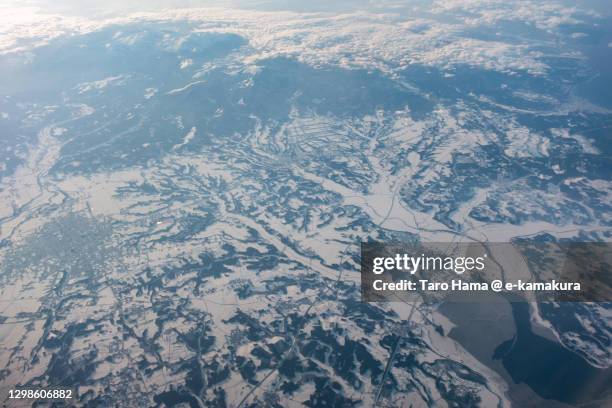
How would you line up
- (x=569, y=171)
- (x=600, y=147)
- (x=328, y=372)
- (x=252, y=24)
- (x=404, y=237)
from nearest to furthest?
(x=328, y=372)
(x=404, y=237)
(x=569, y=171)
(x=600, y=147)
(x=252, y=24)

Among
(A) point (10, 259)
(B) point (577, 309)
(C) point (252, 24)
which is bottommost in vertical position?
(B) point (577, 309)

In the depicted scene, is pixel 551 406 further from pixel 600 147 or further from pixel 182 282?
pixel 600 147

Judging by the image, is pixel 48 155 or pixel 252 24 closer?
Answer: pixel 48 155

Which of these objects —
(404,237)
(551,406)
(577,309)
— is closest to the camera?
(551,406)

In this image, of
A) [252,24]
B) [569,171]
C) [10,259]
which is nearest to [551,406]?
[569,171]

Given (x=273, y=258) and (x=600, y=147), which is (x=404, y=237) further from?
(x=600, y=147)

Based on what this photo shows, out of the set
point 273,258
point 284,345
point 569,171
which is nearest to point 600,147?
point 569,171

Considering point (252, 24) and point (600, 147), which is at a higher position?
point (252, 24)

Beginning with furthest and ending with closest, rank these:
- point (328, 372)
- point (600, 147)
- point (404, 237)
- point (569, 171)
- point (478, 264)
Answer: point (600, 147) < point (569, 171) < point (404, 237) < point (478, 264) < point (328, 372)

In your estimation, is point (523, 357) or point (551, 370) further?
point (523, 357)
